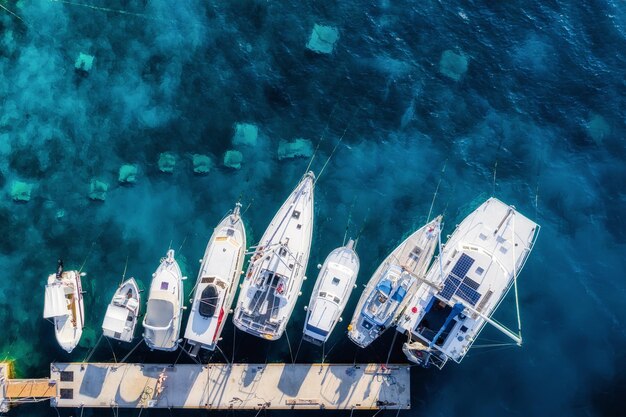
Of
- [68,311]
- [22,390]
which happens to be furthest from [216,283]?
[22,390]

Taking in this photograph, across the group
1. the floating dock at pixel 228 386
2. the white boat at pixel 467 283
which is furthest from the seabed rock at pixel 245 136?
the floating dock at pixel 228 386

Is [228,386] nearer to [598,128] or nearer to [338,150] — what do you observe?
[338,150]

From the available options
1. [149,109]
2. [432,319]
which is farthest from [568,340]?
[149,109]

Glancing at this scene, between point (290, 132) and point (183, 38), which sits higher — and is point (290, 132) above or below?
below

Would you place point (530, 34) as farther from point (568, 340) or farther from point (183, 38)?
point (183, 38)

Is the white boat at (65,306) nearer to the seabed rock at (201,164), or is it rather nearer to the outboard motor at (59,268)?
the outboard motor at (59,268)

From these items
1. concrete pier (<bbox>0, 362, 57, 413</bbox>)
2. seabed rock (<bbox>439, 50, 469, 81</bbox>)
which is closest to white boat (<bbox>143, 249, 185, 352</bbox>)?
concrete pier (<bbox>0, 362, 57, 413</bbox>)

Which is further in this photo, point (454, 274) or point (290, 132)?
point (290, 132)
